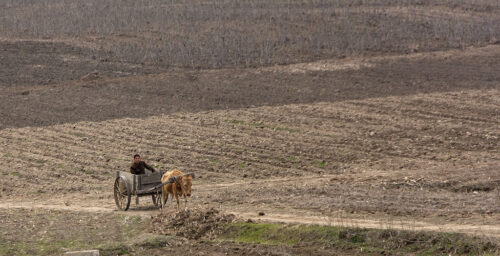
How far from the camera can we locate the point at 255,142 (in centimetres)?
2912

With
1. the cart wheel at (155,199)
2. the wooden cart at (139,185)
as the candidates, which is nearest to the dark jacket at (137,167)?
the wooden cart at (139,185)

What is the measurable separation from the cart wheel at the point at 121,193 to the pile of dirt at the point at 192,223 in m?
2.53

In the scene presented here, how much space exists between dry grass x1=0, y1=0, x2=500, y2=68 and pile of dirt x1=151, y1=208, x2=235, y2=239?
2371 centimetres

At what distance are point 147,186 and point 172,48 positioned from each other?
84.9 ft

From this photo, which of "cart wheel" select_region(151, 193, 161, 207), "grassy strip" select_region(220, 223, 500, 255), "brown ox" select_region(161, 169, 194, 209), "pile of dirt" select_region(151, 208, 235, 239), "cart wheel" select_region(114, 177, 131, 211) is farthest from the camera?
"cart wheel" select_region(151, 193, 161, 207)

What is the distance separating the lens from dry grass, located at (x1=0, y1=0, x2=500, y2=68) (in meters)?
45.1

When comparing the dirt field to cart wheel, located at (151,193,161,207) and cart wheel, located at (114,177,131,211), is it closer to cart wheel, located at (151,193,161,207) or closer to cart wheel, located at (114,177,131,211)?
cart wheel, located at (114,177,131,211)

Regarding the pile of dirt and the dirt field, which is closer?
the pile of dirt

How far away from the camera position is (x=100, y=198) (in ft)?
79.4

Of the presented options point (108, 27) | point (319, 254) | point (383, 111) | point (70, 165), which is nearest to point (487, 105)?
point (383, 111)

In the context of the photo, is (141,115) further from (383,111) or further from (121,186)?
(121,186)

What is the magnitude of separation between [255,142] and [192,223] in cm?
1056

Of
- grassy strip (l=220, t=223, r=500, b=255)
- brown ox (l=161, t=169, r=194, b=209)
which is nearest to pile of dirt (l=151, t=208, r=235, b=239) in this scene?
grassy strip (l=220, t=223, r=500, b=255)

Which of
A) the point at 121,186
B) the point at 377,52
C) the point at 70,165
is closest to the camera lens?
the point at 121,186
